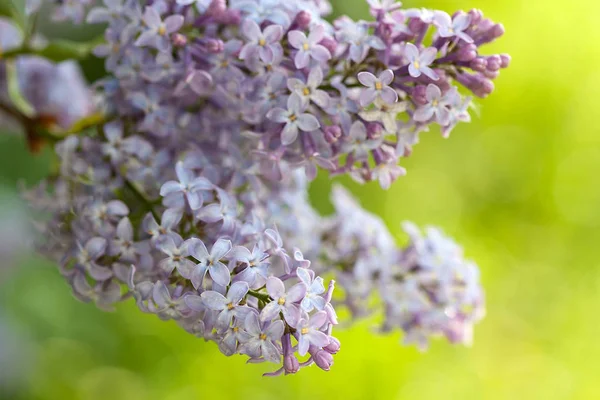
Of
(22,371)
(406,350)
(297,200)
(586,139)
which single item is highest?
(297,200)

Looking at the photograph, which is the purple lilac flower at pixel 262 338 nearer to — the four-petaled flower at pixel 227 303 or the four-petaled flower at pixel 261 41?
the four-petaled flower at pixel 227 303

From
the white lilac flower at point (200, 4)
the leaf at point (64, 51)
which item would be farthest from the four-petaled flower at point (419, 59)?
the leaf at point (64, 51)

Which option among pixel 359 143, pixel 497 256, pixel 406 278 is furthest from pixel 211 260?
pixel 497 256

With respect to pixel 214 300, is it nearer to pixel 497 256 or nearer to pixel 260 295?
pixel 260 295

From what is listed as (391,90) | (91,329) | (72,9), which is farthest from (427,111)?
(91,329)

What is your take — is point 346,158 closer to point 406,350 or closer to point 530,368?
point 406,350
